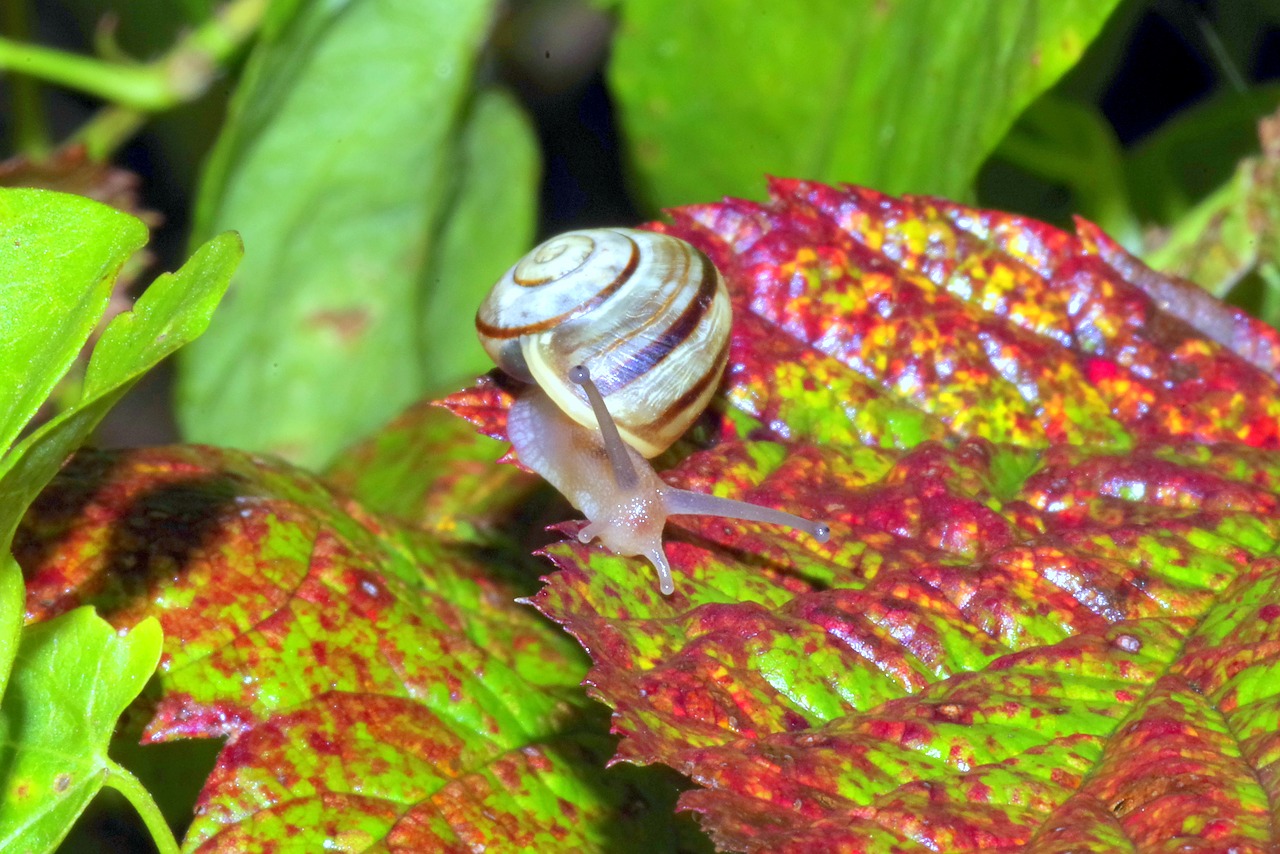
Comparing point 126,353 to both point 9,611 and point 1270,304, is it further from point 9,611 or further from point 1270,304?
point 1270,304

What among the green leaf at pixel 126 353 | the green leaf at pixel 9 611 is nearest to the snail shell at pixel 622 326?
the green leaf at pixel 126 353

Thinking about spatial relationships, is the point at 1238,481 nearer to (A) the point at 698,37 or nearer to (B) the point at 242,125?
(A) the point at 698,37

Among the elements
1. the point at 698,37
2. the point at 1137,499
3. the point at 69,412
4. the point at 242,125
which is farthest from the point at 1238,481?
the point at 242,125

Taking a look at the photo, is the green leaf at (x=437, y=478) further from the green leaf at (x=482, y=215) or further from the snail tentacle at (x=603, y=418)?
the green leaf at (x=482, y=215)

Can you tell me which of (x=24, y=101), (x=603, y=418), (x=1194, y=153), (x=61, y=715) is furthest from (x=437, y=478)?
(x=1194, y=153)

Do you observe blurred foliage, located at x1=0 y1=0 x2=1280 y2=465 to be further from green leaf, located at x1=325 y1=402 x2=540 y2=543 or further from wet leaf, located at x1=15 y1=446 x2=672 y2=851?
wet leaf, located at x1=15 y1=446 x2=672 y2=851

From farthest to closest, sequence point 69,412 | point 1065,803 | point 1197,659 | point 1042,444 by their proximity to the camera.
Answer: point 1042,444, point 1197,659, point 1065,803, point 69,412

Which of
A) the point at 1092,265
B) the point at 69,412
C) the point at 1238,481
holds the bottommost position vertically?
the point at 1238,481
